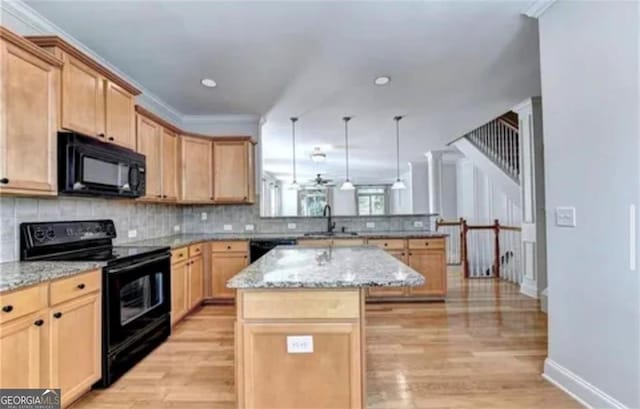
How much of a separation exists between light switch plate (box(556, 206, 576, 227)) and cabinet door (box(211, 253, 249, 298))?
3418mm

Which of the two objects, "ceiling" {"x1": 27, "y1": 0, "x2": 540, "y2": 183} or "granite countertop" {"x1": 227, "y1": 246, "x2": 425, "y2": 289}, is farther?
"ceiling" {"x1": 27, "y1": 0, "x2": 540, "y2": 183}

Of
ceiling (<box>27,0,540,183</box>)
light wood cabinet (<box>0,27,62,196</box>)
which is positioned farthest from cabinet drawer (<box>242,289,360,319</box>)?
ceiling (<box>27,0,540,183</box>)

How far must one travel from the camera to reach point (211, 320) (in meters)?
4.19

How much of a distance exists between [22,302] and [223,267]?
2977mm

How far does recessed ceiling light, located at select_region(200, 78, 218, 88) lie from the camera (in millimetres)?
4086

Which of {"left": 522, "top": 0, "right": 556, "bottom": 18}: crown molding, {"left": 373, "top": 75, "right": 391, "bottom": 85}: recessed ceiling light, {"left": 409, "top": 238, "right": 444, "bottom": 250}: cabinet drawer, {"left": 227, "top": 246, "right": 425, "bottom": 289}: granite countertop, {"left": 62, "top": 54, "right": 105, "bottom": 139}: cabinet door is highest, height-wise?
{"left": 373, "top": 75, "right": 391, "bottom": 85}: recessed ceiling light

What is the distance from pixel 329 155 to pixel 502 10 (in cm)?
635

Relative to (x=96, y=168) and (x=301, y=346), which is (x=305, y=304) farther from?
(x=96, y=168)

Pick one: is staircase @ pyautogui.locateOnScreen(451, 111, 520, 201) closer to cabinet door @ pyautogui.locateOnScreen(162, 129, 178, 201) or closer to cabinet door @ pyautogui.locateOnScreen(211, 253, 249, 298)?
cabinet door @ pyautogui.locateOnScreen(211, 253, 249, 298)

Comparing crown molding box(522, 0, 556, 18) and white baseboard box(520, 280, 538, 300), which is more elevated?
crown molding box(522, 0, 556, 18)

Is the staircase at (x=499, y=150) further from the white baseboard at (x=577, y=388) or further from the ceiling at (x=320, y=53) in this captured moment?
the white baseboard at (x=577, y=388)

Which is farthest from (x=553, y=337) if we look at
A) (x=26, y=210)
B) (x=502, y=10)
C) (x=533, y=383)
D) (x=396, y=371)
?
(x=26, y=210)

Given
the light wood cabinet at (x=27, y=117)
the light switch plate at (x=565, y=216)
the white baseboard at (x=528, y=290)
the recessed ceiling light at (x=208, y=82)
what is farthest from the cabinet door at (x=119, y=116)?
the white baseboard at (x=528, y=290)

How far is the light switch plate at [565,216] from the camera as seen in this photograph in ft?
7.86
